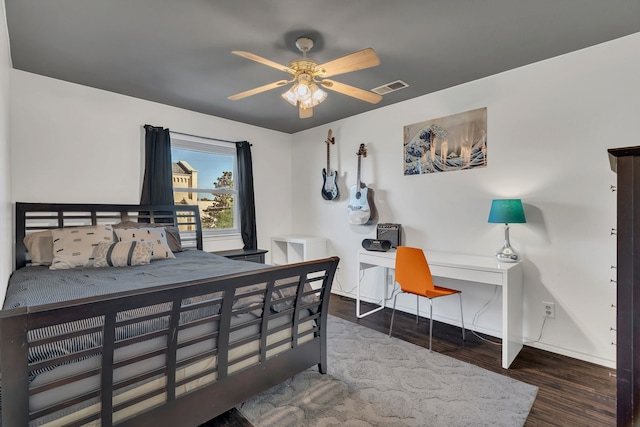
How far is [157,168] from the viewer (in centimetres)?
343

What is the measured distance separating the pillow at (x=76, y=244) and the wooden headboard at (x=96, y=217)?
29cm

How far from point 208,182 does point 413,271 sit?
9.57 ft

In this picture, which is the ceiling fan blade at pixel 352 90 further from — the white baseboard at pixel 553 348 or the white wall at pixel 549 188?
the white baseboard at pixel 553 348

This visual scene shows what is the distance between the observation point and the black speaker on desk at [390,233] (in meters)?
3.48

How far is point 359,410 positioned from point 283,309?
2.37 feet

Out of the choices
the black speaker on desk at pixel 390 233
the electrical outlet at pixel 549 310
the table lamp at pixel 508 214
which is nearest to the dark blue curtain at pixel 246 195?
the black speaker on desk at pixel 390 233

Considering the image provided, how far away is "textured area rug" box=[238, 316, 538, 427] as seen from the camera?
1.70 m

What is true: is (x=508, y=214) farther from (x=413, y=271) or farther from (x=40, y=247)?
(x=40, y=247)

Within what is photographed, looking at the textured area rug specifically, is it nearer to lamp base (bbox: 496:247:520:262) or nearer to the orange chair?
the orange chair

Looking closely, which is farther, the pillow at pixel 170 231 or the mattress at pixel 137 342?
the pillow at pixel 170 231

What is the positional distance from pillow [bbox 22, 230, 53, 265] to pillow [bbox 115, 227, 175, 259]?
0.50 metres

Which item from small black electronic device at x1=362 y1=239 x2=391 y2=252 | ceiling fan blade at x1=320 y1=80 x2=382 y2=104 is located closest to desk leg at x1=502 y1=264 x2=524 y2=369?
small black electronic device at x1=362 y1=239 x2=391 y2=252

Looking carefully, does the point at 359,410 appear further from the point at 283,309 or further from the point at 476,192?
the point at 476,192

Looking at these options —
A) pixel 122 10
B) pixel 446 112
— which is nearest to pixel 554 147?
pixel 446 112
